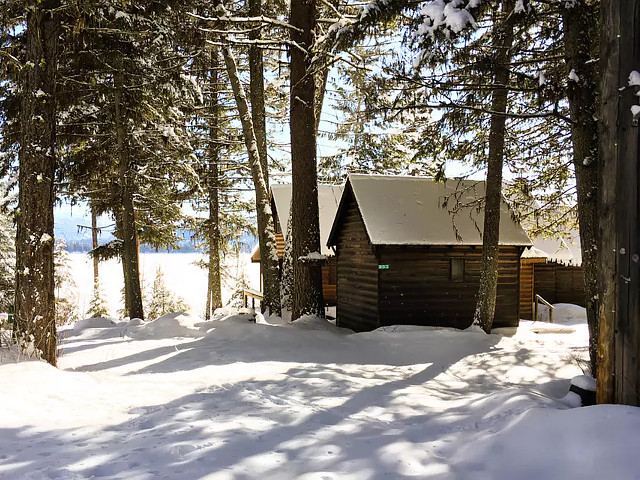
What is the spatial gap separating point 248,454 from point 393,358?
6275 millimetres

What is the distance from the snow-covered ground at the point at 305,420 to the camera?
3.76 meters

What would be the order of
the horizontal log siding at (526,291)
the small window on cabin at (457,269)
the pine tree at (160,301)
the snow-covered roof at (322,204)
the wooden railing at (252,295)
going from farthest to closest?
the pine tree at (160,301)
the wooden railing at (252,295)
the snow-covered roof at (322,204)
the horizontal log siding at (526,291)
the small window on cabin at (457,269)

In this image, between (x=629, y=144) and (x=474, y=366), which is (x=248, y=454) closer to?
(x=629, y=144)

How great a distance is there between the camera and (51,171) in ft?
25.7

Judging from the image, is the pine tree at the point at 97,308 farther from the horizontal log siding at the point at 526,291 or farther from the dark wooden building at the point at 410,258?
the horizontal log siding at the point at 526,291

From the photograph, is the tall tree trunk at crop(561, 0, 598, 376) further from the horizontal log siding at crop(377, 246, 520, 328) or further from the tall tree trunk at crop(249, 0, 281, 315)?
the tall tree trunk at crop(249, 0, 281, 315)

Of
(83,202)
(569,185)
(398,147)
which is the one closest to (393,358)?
(569,185)

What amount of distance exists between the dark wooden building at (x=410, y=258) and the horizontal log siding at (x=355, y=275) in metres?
0.03

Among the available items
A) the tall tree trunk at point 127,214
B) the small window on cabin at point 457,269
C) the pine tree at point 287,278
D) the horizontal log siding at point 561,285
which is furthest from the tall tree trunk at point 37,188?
the horizontal log siding at point 561,285

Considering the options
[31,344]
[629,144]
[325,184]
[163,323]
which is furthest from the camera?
[325,184]

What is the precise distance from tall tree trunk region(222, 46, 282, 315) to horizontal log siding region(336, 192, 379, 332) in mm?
2736

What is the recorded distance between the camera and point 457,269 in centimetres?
1533

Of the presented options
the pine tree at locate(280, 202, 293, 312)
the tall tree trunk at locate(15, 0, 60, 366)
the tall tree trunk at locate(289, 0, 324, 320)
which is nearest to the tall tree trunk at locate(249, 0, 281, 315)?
the pine tree at locate(280, 202, 293, 312)

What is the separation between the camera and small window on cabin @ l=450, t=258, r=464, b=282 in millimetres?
15234
